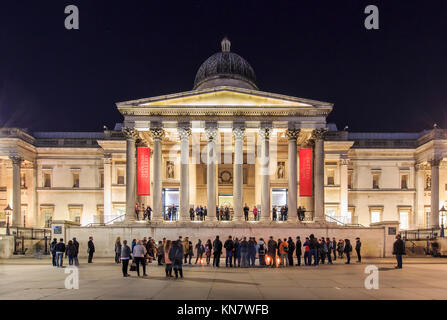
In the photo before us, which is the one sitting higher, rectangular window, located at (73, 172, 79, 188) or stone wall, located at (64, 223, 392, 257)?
rectangular window, located at (73, 172, 79, 188)

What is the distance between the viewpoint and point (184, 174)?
38500 millimetres

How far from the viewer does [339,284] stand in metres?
17.6

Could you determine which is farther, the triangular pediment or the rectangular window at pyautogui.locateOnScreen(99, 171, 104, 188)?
the rectangular window at pyautogui.locateOnScreen(99, 171, 104, 188)

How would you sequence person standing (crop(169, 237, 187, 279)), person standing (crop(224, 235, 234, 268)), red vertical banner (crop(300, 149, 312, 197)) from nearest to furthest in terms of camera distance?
person standing (crop(169, 237, 187, 279))
person standing (crop(224, 235, 234, 268))
red vertical banner (crop(300, 149, 312, 197))

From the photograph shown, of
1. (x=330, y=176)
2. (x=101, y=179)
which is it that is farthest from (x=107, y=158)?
(x=330, y=176)

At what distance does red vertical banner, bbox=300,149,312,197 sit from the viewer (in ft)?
126

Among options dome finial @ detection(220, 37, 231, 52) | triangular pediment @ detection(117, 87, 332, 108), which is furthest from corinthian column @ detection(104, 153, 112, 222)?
dome finial @ detection(220, 37, 231, 52)

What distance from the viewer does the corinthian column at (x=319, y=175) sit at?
38.5 metres

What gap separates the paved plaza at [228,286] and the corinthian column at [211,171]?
15.5 meters

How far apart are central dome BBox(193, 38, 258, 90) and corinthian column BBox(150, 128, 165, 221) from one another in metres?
13.4

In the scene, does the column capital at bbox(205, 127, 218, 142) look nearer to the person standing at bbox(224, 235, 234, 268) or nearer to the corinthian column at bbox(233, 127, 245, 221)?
the corinthian column at bbox(233, 127, 245, 221)

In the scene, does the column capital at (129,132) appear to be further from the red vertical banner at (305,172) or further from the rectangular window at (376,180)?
the rectangular window at (376,180)

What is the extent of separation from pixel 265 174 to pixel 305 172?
3446 millimetres

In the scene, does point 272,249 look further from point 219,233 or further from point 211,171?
point 211,171
